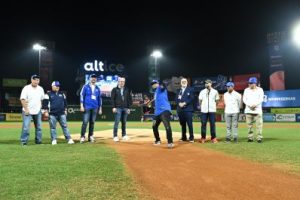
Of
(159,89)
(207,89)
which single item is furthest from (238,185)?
(207,89)

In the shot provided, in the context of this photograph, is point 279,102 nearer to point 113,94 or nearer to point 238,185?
point 113,94

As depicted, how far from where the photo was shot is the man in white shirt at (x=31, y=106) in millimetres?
10500

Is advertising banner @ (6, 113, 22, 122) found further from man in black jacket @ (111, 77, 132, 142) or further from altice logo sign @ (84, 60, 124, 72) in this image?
man in black jacket @ (111, 77, 132, 142)

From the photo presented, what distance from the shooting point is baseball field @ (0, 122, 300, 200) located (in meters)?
4.82

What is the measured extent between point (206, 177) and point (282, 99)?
95.3ft

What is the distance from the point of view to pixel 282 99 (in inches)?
1288

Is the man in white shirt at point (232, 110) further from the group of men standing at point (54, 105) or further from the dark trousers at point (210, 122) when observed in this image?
the group of men standing at point (54, 105)

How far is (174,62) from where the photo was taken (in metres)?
50.2

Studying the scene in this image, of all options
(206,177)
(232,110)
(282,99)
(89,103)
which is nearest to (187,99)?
(232,110)

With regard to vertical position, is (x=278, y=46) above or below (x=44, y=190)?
above

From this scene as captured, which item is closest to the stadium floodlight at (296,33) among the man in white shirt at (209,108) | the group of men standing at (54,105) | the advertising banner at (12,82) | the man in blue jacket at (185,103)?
the man in white shirt at (209,108)

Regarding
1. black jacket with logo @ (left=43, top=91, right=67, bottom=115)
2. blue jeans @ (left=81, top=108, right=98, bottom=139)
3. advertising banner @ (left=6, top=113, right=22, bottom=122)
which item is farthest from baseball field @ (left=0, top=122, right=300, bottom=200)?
advertising banner @ (left=6, top=113, right=22, bottom=122)

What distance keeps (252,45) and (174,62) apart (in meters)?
10.8

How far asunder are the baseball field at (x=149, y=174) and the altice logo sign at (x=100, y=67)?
2945cm
